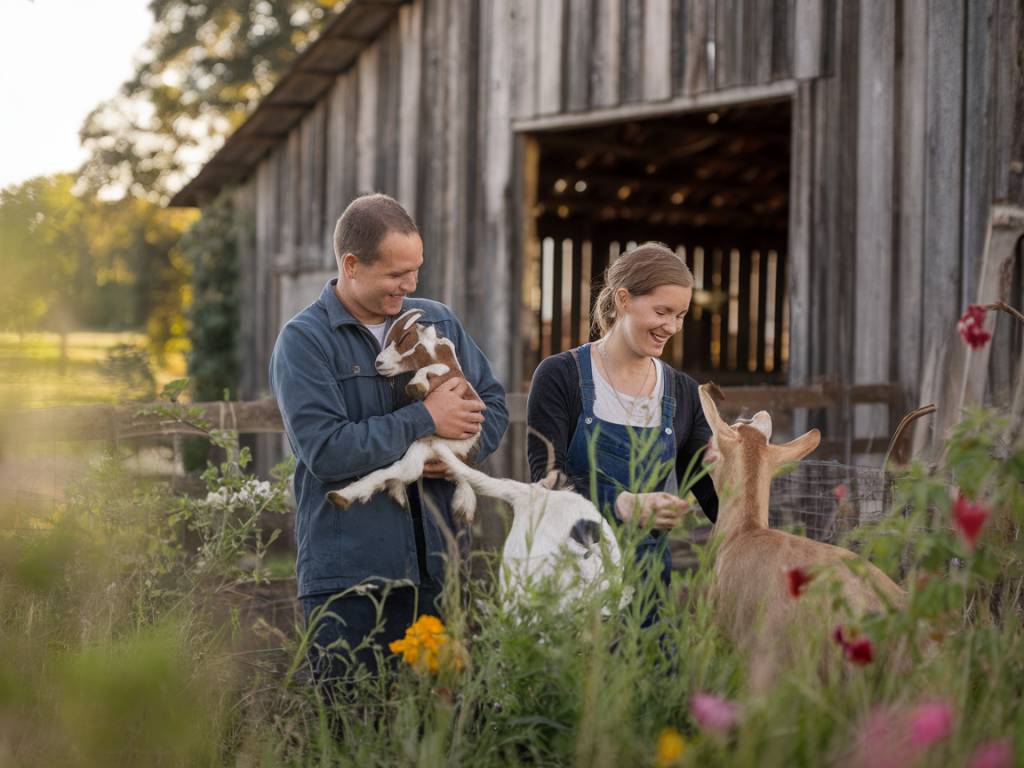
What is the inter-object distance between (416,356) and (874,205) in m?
5.03

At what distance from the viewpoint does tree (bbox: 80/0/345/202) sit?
75.8 ft

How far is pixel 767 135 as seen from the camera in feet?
47.0

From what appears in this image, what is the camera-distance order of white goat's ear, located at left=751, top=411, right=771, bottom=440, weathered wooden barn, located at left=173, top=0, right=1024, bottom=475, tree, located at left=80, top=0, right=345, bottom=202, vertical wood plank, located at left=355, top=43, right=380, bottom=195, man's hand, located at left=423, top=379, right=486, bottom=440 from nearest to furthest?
man's hand, located at left=423, top=379, right=486, bottom=440, white goat's ear, located at left=751, top=411, right=771, bottom=440, weathered wooden barn, located at left=173, top=0, right=1024, bottom=475, vertical wood plank, located at left=355, top=43, right=380, bottom=195, tree, located at left=80, top=0, right=345, bottom=202

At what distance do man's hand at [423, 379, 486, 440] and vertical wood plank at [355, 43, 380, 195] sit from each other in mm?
8579

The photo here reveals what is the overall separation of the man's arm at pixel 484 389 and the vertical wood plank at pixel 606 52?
6050 millimetres

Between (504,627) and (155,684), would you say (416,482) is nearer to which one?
(504,627)

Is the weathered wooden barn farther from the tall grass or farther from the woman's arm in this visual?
the tall grass

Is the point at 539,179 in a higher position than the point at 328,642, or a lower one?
higher

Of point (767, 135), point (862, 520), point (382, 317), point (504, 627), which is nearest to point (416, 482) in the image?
point (382, 317)

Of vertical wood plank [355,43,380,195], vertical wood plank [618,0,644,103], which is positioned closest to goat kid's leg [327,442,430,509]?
vertical wood plank [618,0,644,103]

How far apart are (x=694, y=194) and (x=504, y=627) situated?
1472 centimetres

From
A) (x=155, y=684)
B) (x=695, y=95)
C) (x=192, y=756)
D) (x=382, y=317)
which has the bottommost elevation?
(x=192, y=756)

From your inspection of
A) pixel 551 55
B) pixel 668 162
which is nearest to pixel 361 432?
pixel 551 55

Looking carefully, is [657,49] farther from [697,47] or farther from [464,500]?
[464,500]
